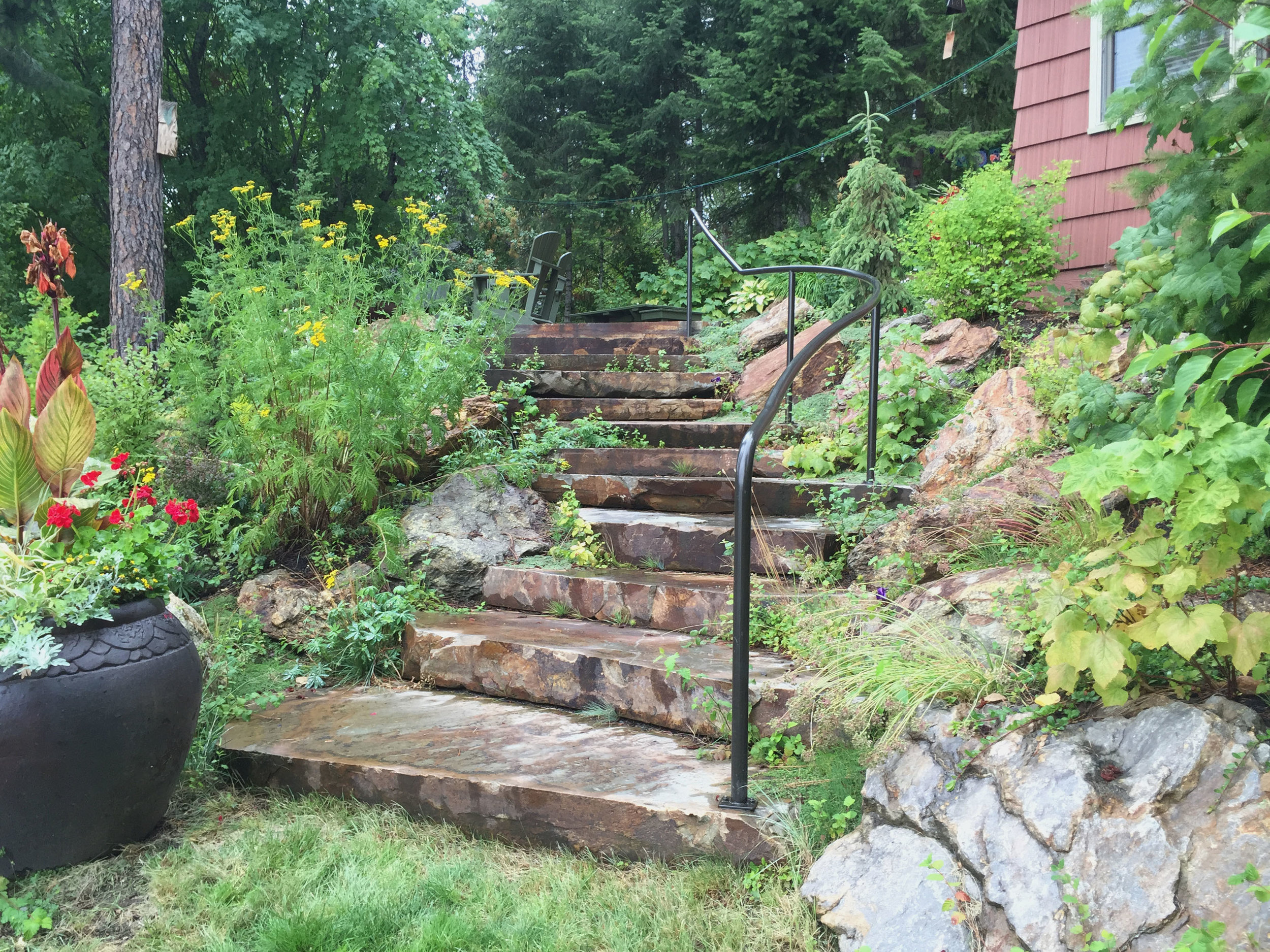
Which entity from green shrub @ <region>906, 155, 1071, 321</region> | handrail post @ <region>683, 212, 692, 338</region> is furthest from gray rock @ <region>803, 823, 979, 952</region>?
handrail post @ <region>683, 212, 692, 338</region>

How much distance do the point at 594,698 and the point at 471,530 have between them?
128 centimetres

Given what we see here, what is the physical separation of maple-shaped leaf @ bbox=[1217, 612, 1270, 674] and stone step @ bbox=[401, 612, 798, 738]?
111 cm

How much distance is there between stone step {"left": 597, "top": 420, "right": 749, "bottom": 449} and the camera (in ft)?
16.3

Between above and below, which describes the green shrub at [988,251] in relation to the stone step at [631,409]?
above

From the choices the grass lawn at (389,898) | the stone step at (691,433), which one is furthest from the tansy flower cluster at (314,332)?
the grass lawn at (389,898)

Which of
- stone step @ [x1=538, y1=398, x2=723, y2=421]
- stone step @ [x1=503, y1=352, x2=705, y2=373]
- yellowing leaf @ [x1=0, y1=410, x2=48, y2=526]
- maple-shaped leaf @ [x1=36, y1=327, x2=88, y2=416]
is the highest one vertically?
stone step @ [x1=503, y1=352, x2=705, y2=373]

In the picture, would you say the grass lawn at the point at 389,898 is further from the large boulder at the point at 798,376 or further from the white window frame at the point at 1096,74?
the white window frame at the point at 1096,74

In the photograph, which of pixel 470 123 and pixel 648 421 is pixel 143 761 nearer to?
pixel 648 421

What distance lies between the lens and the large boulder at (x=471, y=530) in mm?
3904

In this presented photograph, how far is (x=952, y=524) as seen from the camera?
301cm

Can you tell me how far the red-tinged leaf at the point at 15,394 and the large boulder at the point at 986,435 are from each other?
3248 mm

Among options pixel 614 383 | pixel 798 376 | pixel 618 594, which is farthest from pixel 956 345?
pixel 618 594

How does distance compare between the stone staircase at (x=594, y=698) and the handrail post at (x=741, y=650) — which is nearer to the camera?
the handrail post at (x=741, y=650)

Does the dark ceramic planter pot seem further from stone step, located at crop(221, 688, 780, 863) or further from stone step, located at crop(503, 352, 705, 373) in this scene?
stone step, located at crop(503, 352, 705, 373)
